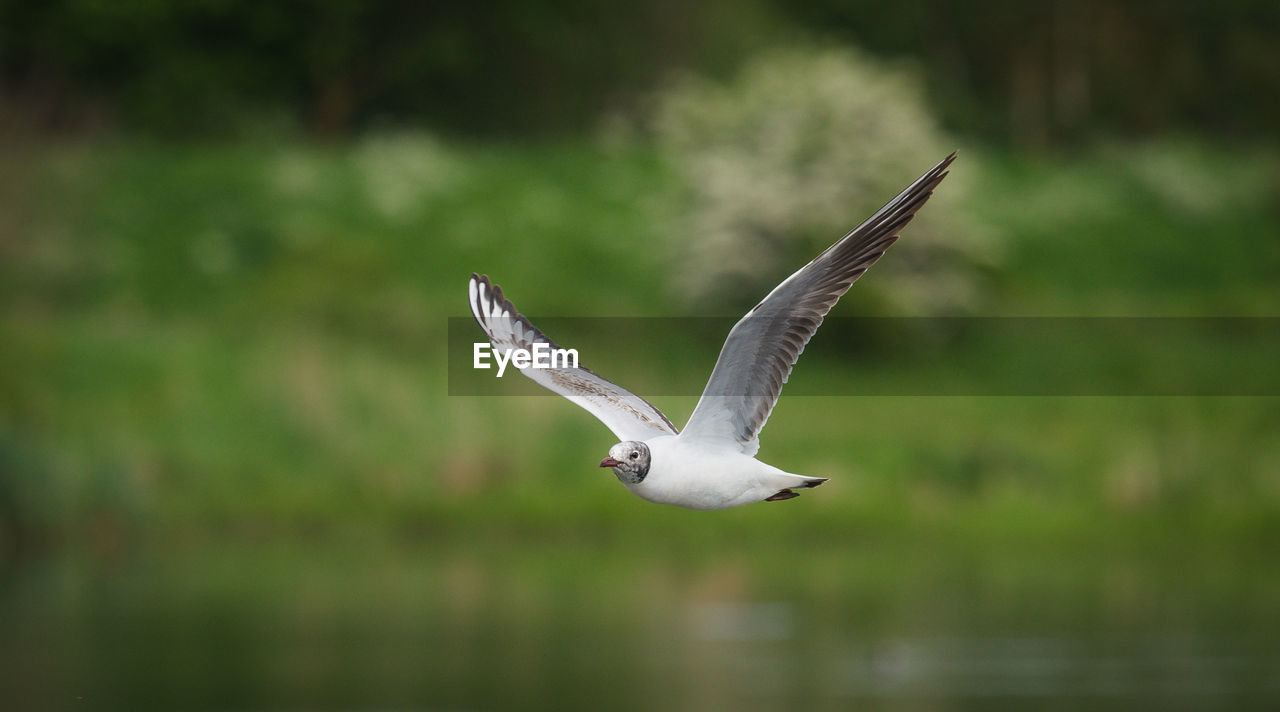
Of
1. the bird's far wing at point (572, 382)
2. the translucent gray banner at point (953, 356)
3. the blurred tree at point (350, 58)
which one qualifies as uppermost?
the blurred tree at point (350, 58)

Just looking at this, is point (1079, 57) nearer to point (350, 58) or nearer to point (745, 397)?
point (350, 58)

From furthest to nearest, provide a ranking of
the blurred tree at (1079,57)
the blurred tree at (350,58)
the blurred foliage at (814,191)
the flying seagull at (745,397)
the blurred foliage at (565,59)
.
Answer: the blurred tree at (1079,57), the blurred foliage at (565,59), the blurred tree at (350,58), the blurred foliage at (814,191), the flying seagull at (745,397)

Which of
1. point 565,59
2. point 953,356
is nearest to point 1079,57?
point 565,59

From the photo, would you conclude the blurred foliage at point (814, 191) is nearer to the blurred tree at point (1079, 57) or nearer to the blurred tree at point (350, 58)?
the blurred tree at point (350, 58)

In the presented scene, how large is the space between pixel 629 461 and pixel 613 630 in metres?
19.2

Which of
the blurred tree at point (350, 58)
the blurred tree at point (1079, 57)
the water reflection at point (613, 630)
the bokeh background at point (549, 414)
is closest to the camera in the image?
the water reflection at point (613, 630)

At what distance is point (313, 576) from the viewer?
98.9 ft

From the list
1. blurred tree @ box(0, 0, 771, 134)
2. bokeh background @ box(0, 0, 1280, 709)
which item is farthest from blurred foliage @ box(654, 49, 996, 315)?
blurred tree @ box(0, 0, 771, 134)

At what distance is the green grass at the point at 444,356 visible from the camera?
24.2 m

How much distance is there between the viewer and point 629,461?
684 cm

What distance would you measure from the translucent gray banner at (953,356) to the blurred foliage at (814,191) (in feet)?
1.62

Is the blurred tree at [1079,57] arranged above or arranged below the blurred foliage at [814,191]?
above

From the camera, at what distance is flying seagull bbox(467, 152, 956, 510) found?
7035mm

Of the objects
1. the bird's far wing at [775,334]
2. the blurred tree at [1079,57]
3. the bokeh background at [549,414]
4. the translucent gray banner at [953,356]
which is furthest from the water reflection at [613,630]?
the bird's far wing at [775,334]
